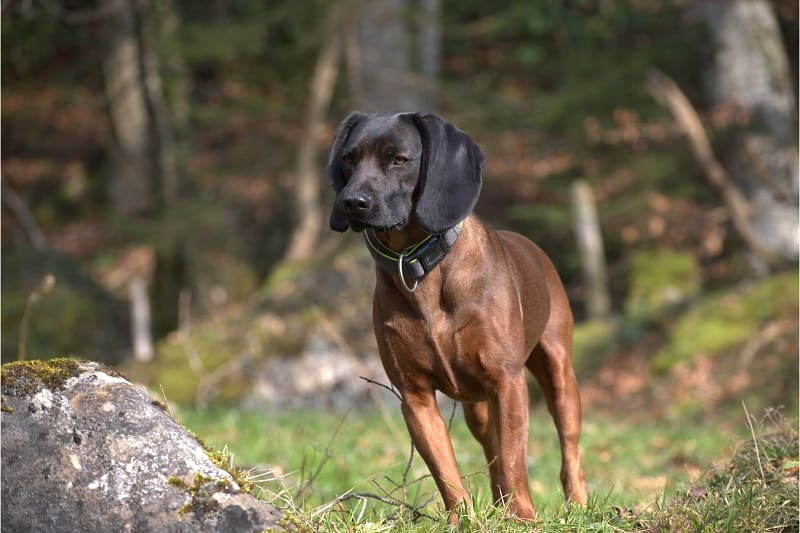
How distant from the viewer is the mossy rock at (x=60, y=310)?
13.8m

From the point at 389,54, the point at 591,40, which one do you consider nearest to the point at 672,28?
the point at 591,40

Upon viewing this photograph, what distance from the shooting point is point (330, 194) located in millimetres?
22297

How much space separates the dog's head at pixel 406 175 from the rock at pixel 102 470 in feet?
3.95

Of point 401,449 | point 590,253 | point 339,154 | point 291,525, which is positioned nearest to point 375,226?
point 339,154

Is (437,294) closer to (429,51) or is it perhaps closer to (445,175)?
(445,175)

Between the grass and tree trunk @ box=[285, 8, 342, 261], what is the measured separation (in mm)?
9056

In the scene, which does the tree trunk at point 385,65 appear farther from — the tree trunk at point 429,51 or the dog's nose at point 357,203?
the dog's nose at point 357,203

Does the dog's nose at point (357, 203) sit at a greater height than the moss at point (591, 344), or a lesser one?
greater

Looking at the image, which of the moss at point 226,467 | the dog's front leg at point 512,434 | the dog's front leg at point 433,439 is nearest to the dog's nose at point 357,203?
the dog's front leg at point 433,439

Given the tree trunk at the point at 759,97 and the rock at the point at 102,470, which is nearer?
the rock at the point at 102,470

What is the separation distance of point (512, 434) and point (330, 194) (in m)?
18.2

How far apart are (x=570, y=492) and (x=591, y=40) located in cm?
1928

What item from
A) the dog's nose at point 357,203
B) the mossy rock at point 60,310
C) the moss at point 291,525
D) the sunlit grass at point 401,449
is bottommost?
the mossy rock at point 60,310

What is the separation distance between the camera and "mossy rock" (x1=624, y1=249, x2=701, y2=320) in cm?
1814
